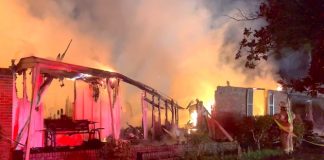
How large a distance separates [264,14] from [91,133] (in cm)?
798

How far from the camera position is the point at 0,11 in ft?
51.2

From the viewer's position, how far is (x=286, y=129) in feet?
59.6

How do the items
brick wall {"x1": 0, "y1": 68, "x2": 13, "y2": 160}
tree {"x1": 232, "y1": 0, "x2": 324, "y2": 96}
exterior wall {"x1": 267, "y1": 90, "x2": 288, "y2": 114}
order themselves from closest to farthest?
1. tree {"x1": 232, "y1": 0, "x2": 324, "y2": 96}
2. brick wall {"x1": 0, "y1": 68, "x2": 13, "y2": 160}
3. exterior wall {"x1": 267, "y1": 90, "x2": 288, "y2": 114}

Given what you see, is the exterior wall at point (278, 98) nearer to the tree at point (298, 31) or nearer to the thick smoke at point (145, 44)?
the thick smoke at point (145, 44)

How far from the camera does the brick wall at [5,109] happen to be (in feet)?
35.3

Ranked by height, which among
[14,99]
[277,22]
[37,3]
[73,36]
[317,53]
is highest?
[37,3]

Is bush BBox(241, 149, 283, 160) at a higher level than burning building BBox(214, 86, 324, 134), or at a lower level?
lower

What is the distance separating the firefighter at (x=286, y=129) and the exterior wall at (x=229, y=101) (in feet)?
9.26

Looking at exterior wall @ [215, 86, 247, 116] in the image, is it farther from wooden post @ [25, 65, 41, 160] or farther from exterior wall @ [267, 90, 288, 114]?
wooden post @ [25, 65, 41, 160]

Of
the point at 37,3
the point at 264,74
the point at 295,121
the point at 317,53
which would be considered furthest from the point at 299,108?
the point at 317,53

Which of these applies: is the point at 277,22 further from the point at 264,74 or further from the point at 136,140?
the point at 264,74

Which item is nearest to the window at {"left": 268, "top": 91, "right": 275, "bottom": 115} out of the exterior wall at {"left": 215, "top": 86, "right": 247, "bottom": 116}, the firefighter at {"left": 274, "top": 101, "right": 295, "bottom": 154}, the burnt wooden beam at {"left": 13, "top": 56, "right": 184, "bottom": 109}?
the exterior wall at {"left": 215, "top": 86, "right": 247, "bottom": 116}

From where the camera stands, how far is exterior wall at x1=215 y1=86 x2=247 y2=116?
2134cm

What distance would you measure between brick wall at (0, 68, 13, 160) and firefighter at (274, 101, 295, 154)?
1181cm
